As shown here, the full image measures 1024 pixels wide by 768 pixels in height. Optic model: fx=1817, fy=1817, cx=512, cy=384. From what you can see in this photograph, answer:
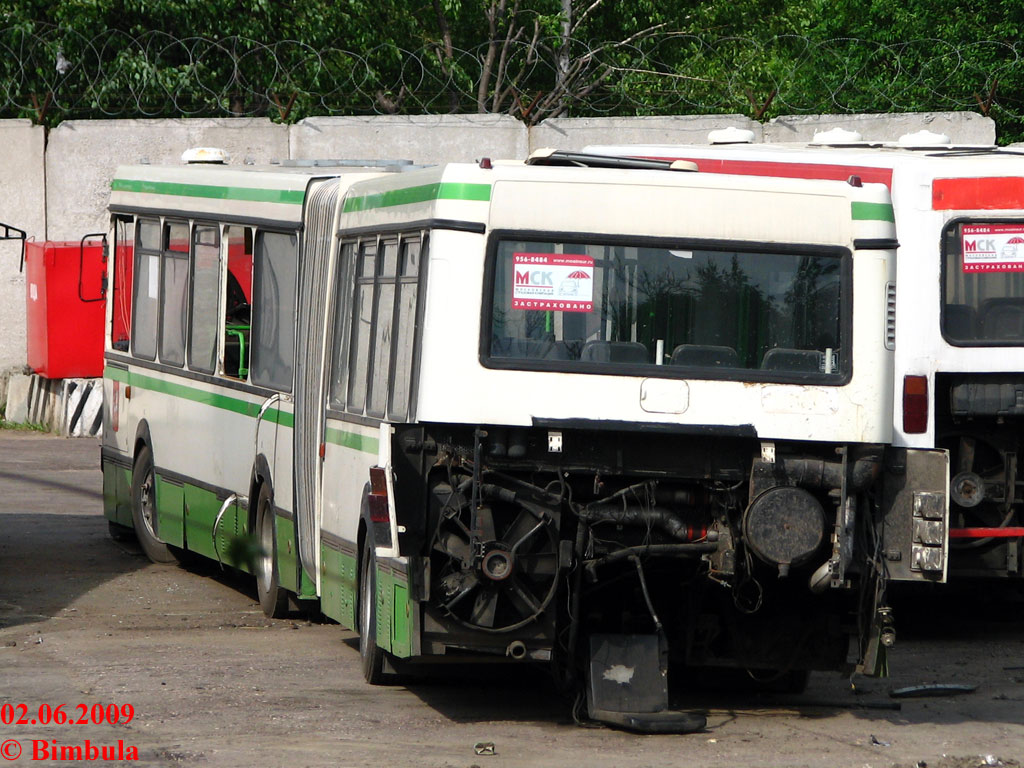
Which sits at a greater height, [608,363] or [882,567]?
[608,363]

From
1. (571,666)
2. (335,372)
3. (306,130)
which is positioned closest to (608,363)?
(571,666)

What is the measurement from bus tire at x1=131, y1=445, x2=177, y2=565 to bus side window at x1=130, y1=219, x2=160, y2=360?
79 centimetres

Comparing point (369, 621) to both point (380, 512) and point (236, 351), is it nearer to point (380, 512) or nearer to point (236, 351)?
point (380, 512)

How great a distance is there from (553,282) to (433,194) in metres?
0.67

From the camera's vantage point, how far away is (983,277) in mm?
10266

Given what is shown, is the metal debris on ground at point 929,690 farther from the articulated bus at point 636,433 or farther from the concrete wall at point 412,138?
the concrete wall at point 412,138

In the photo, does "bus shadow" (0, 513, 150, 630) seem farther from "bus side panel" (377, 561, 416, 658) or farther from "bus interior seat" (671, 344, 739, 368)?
"bus interior seat" (671, 344, 739, 368)

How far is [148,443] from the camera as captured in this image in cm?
1366

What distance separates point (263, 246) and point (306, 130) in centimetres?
1029

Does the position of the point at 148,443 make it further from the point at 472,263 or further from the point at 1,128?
the point at 1,128

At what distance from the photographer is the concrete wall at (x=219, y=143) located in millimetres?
21531

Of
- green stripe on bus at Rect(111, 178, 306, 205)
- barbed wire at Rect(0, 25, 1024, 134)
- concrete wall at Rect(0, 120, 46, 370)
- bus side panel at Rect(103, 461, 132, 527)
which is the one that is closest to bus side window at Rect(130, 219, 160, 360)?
green stripe on bus at Rect(111, 178, 306, 205)

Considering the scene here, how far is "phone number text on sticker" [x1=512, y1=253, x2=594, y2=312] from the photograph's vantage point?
8062 mm

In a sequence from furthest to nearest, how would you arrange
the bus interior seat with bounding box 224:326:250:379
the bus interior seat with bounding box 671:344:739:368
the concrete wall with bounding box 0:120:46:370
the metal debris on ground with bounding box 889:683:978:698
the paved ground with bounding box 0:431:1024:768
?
the concrete wall with bounding box 0:120:46:370
the bus interior seat with bounding box 224:326:250:379
the metal debris on ground with bounding box 889:683:978:698
the bus interior seat with bounding box 671:344:739:368
the paved ground with bounding box 0:431:1024:768
